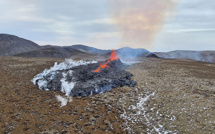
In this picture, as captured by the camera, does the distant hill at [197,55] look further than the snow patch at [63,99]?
Yes

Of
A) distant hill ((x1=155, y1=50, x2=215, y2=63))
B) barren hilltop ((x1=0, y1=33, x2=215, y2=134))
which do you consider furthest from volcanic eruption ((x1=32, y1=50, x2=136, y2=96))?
distant hill ((x1=155, y1=50, x2=215, y2=63))

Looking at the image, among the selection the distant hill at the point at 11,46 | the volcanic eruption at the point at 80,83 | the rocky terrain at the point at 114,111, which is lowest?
the rocky terrain at the point at 114,111

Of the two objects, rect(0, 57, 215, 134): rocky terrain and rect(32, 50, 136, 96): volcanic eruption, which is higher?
rect(32, 50, 136, 96): volcanic eruption

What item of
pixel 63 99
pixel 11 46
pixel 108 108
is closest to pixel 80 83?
pixel 63 99

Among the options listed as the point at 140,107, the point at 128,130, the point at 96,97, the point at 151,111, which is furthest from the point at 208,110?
the point at 96,97

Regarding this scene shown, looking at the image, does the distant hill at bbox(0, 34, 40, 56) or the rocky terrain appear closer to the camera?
the rocky terrain

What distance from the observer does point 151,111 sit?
11.7 metres

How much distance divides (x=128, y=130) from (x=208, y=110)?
7.30 meters

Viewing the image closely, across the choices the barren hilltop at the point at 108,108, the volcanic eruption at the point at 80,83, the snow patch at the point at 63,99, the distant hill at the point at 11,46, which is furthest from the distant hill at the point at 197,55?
the distant hill at the point at 11,46

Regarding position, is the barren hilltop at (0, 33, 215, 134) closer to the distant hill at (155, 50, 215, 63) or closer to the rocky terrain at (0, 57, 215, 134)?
the rocky terrain at (0, 57, 215, 134)

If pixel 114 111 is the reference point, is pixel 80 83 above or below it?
above

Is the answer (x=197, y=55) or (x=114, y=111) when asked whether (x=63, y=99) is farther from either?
(x=197, y=55)

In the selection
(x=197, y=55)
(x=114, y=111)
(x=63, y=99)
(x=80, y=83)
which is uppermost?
(x=197, y=55)

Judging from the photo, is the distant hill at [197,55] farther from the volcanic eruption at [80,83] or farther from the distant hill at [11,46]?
the distant hill at [11,46]
